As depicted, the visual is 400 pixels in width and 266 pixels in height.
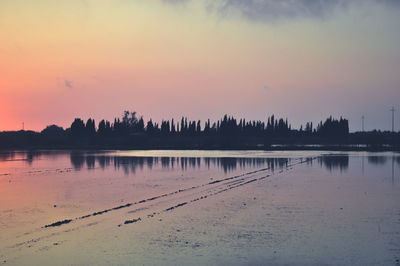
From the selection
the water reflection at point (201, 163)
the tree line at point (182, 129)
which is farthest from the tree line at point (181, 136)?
the water reflection at point (201, 163)

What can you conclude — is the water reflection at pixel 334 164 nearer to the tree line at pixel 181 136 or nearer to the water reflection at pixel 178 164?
the water reflection at pixel 178 164

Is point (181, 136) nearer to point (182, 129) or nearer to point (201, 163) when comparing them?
point (182, 129)

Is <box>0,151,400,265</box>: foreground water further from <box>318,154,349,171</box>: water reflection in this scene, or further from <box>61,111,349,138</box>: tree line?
<box>61,111,349,138</box>: tree line

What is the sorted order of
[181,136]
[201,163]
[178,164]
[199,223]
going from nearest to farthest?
[199,223] → [178,164] → [201,163] → [181,136]

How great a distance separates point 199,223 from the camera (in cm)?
1645

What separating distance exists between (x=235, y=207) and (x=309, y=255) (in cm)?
800

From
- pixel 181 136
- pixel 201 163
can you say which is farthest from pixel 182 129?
pixel 201 163

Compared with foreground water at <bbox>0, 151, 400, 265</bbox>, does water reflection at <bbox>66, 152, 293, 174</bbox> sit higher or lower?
higher

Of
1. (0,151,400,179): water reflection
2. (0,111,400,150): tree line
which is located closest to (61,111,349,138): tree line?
(0,111,400,150): tree line

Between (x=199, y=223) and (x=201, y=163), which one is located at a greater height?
(x=201, y=163)

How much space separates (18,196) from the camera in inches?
949

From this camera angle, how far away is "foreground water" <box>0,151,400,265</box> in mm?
12141

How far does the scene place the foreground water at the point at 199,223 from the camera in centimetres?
1214

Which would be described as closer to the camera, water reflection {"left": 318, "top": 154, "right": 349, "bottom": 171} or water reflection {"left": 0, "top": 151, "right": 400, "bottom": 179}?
water reflection {"left": 318, "top": 154, "right": 349, "bottom": 171}
